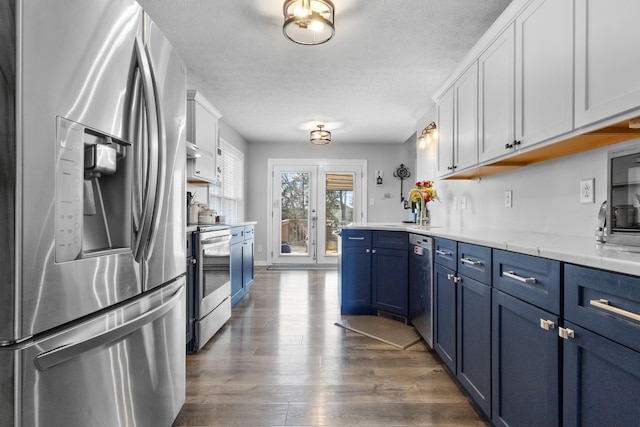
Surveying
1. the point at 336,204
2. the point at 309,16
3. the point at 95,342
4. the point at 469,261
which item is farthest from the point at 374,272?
the point at 336,204

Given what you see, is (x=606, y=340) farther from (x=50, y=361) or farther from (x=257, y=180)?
(x=257, y=180)

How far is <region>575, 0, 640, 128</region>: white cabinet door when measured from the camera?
47.6 inches

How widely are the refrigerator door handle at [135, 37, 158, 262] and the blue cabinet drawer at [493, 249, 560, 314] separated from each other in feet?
4.62

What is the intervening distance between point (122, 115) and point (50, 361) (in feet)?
2.39

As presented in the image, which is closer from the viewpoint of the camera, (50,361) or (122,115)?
(50,361)

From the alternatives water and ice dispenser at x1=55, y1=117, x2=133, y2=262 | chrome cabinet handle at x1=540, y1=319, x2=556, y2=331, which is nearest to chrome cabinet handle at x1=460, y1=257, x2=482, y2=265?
chrome cabinet handle at x1=540, y1=319, x2=556, y2=331

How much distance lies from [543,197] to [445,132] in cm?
113

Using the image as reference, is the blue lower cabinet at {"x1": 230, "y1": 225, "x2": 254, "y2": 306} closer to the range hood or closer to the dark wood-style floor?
the dark wood-style floor

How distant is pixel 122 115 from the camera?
1110mm

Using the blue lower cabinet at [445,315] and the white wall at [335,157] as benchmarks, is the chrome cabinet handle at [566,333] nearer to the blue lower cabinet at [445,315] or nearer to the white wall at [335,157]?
the blue lower cabinet at [445,315]

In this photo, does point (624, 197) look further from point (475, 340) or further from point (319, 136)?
point (319, 136)

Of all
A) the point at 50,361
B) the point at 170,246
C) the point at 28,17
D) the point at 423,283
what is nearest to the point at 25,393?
the point at 50,361

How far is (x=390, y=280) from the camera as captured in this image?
10.8 ft

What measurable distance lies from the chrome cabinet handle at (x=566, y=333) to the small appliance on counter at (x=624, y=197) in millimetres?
439
